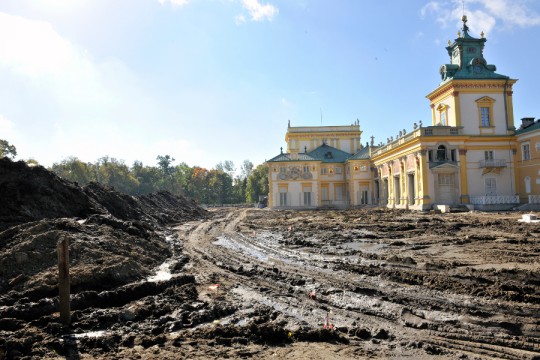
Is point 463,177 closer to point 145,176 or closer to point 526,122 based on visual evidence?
point 526,122

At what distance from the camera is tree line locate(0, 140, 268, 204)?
295 feet

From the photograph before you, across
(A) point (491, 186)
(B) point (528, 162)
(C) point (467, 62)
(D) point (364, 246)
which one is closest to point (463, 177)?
(A) point (491, 186)

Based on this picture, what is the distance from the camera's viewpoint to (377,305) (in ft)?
24.8

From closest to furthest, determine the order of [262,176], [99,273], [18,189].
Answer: [99,273] < [18,189] < [262,176]

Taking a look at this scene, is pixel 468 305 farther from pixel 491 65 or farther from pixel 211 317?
pixel 491 65

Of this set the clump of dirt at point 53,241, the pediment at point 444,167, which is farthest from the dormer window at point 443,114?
the clump of dirt at point 53,241

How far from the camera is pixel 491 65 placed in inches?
1670

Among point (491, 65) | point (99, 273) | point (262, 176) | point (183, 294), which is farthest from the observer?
point (262, 176)

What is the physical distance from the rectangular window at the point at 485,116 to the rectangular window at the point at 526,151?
12.8 ft

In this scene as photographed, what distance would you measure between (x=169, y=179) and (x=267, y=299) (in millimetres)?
107902

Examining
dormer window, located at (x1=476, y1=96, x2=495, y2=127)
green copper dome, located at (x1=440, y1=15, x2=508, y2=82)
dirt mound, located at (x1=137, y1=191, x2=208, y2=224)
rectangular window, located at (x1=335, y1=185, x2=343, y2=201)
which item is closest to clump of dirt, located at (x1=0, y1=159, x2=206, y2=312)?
dirt mound, located at (x1=137, y1=191, x2=208, y2=224)

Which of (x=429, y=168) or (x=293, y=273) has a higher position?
(x=429, y=168)

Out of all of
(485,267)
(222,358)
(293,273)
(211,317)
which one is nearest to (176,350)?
(222,358)

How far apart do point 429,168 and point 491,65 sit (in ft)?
47.3
